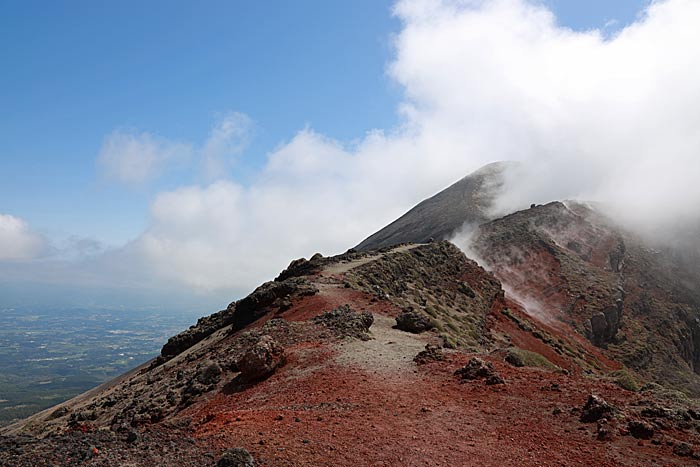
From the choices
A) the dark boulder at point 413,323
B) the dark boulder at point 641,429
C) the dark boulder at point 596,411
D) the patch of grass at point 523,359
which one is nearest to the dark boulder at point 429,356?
the patch of grass at point 523,359

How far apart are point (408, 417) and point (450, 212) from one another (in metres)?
109

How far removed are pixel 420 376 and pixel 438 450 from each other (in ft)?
19.1

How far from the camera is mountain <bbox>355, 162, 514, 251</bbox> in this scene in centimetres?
10844

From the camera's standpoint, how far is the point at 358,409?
13.8 m

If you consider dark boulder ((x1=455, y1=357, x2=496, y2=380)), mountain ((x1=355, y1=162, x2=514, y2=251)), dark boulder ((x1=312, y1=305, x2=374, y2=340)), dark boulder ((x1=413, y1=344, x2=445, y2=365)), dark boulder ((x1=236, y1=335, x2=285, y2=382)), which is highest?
mountain ((x1=355, y1=162, x2=514, y2=251))

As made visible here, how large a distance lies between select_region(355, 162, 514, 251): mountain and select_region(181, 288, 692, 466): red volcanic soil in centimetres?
8086

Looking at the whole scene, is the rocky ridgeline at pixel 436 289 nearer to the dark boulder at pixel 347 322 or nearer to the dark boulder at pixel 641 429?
the dark boulder at pixel 347 322

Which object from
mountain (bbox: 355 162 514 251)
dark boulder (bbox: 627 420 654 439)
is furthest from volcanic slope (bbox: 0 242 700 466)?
mountain (bbox: 355 162 514 251)

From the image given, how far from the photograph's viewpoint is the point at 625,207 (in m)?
114

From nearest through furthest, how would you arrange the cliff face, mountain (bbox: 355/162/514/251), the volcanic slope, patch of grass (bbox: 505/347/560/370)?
the volcanic slope
patch of grass (bbox: 505/347/560/370)
the cliff face
mountain (bbox: 355/162/514/251)

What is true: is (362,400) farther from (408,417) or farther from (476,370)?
(476,370)

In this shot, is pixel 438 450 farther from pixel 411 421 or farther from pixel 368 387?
pixel 368 387

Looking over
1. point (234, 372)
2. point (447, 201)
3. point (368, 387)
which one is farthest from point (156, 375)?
point (447, 201)

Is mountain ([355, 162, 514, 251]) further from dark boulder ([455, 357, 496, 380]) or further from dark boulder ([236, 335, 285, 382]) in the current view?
dark boulder ([455, 357, 496, 380])
